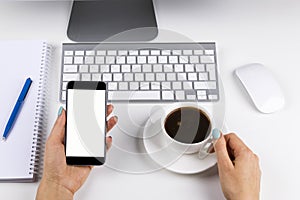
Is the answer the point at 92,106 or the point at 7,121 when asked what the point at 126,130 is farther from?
the point at 7,121

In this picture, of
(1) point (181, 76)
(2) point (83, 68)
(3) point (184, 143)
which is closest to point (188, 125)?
(3) point (184, 143)

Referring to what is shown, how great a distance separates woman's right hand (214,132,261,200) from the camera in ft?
2.10

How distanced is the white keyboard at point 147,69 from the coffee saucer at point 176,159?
0.32ft

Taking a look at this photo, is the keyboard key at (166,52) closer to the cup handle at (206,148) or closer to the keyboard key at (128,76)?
the keyboard key at (128,76)

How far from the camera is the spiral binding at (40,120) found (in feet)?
2.25

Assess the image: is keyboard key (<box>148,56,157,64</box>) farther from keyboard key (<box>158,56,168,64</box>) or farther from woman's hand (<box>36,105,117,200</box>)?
woman's hand (<box>36,105,117,200</box>)

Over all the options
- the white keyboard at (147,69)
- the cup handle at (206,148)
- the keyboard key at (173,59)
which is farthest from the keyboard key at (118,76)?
the cup handle at (206,148)

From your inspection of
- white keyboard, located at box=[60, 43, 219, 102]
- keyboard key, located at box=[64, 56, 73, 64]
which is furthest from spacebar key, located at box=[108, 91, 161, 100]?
keyboard key, located at box=[64, 56, 73, 64]

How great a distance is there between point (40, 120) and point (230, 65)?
37 cm

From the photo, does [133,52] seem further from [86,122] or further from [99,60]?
[86,122]

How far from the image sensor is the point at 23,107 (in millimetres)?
728

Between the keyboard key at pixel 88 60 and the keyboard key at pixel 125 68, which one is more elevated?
the keyboard key at pixel 88 60

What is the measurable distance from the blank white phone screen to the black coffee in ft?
0.36

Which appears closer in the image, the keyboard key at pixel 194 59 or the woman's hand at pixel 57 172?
the woman's hand at pixel 57 172
